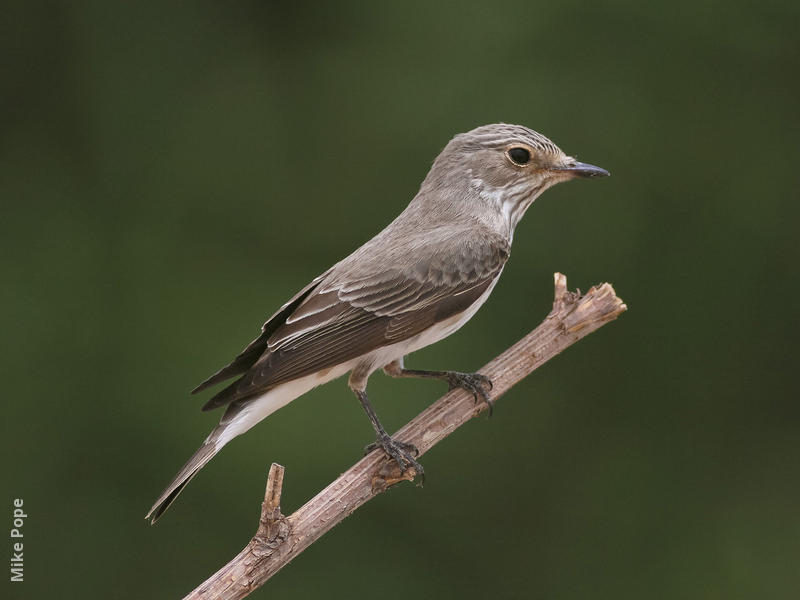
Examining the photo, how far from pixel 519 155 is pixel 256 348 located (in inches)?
63.3

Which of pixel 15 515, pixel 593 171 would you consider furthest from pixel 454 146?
pixel 15 515

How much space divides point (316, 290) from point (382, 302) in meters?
0.33

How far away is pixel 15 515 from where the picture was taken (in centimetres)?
571

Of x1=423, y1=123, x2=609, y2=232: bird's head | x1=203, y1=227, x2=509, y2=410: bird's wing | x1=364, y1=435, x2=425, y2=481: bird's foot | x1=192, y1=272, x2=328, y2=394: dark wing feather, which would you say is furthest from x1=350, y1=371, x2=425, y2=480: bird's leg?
x1=423, y1=123, x2=609, y2=232: bird's head

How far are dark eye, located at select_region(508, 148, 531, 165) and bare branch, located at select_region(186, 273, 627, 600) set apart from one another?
67 cm

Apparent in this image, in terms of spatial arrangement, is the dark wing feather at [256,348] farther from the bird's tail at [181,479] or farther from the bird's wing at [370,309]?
the bird's tail at [181,479]

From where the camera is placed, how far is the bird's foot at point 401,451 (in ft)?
13.1

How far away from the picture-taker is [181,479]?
3.75 m

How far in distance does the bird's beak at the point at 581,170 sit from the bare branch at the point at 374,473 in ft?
1.89

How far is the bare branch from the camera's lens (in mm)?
3414

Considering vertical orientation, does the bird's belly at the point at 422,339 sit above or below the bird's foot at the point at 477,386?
above

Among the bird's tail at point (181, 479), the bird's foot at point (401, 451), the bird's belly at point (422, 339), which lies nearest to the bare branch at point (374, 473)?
the bird's foot at point (401, 451)

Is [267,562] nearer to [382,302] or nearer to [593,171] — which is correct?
[382,302]

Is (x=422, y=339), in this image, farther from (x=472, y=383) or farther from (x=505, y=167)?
(x=505, y=167)
